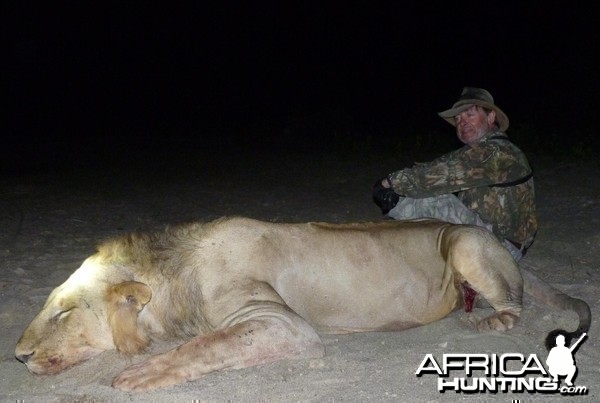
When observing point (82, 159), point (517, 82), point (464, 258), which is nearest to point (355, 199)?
point (464, 258)

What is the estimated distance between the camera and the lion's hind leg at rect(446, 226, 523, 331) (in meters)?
4.65

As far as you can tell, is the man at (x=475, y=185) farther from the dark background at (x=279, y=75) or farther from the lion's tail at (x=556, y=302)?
the dark background at (x=279, y=75)

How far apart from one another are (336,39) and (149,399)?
37863 millimetres

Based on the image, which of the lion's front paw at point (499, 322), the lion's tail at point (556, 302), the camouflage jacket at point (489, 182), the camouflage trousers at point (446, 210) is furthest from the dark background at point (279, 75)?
the lion's front paw at point (499, 322)

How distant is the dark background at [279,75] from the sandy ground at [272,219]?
9.75ft

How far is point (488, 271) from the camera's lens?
15.4 ft

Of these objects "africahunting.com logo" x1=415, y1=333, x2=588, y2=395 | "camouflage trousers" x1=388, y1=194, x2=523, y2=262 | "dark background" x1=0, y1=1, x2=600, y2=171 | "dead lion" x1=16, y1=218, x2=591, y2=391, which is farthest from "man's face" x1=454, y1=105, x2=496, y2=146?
"dark background" x1=0, y1=1, x2=600, y2=171

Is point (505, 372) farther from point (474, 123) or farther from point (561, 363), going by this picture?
point (474, 123)

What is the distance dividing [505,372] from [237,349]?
54.9 inches

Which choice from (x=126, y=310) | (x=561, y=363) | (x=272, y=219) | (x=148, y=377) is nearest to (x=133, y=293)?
(x=126, y=310)

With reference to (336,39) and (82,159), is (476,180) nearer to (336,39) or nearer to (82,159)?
(82,159)

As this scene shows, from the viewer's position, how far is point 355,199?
9.73 meters

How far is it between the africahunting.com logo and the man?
160 centimetres

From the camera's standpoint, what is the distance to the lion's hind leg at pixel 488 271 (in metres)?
4.65
